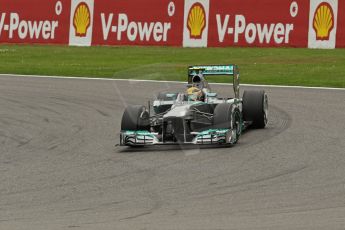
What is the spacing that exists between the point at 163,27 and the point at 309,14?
5013 mm

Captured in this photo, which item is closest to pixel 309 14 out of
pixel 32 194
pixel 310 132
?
pixel 310 132

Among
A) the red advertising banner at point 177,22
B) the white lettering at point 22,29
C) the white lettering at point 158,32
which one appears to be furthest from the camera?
the white lettering at point 22,29

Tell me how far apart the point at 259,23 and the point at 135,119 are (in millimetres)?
14977

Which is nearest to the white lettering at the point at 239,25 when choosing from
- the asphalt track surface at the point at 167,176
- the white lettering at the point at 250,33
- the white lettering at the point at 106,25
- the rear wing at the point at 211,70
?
the white lettering at the point at 250,33

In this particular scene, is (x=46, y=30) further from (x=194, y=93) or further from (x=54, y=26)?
(x=194, y=93)

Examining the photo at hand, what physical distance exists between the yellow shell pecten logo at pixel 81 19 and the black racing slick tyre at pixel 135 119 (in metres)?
17.8

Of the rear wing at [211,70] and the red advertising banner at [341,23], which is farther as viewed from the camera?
the red advertising banner at [341,23]

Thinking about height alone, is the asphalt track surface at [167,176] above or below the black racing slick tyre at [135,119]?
below

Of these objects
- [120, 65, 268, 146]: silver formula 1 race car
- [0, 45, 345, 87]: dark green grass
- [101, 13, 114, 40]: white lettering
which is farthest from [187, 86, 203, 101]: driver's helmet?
[101, 13, 114, 40]: white lettering

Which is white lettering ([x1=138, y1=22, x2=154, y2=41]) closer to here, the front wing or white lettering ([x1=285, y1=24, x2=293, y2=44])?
white lettering ([x1=285, y1=24, x2=293, y2=44])

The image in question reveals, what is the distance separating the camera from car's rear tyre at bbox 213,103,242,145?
11.6 metres

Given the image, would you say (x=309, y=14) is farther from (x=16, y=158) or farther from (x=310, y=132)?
(x=16, y=158)

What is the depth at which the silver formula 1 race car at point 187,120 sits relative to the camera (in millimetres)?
11586

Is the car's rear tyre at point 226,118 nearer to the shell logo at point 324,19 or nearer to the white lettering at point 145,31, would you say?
the shell logo at point 324,19
